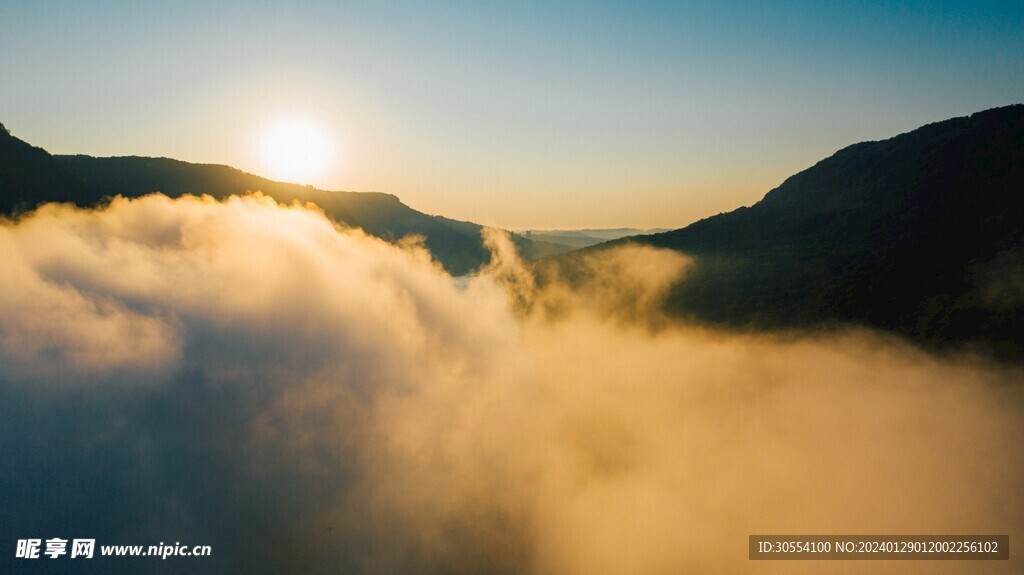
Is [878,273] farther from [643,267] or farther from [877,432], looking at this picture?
[643,267]

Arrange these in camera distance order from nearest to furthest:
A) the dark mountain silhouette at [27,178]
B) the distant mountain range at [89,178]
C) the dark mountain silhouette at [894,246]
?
the dark mountain silhouette at [894,246]
the dark mountain silhouette at [27,178]
the distant mountain range at [89,178]

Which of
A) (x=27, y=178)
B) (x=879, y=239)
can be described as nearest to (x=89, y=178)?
(x=27, y=178)

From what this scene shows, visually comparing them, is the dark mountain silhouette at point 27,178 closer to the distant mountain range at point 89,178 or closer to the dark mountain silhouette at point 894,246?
the distant mountain range at point 89,178

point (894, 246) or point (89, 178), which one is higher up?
point (89, 178)

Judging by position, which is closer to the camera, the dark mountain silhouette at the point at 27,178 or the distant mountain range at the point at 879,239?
the distant mountain range at the point at 879,239

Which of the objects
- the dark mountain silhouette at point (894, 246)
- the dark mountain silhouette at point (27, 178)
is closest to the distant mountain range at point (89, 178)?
the dark mountain silhouette at point (27, 178)

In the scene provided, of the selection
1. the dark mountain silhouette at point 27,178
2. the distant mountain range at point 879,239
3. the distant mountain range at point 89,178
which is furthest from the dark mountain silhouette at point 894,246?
the distant mountain range at point 89,178

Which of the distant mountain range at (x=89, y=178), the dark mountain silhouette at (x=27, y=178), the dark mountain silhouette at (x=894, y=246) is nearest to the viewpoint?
the dark mountain silhouette at (x=894, y=246)

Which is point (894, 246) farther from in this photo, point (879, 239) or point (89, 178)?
point (89, 178)
